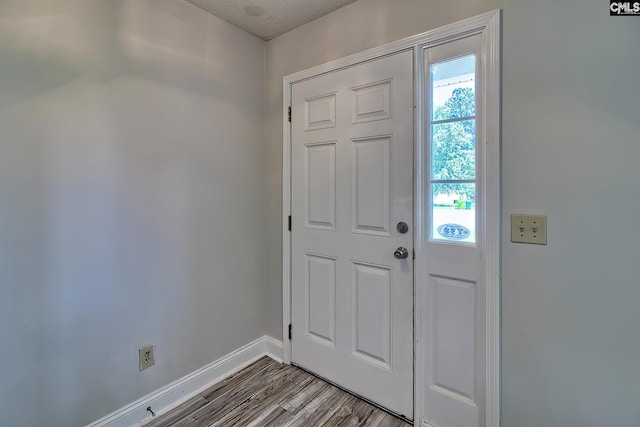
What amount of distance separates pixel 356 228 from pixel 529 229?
88cm

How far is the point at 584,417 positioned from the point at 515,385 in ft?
0.79

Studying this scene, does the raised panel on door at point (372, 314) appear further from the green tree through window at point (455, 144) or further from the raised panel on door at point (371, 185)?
the green tree through window at point (455, 144)

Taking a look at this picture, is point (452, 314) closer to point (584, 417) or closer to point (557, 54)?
point (584, 417)

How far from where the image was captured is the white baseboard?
1562 mm

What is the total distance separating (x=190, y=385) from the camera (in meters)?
1.84

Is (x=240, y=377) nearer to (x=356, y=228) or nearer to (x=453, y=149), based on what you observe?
(x=356, y=228)

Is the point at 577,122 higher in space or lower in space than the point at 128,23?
lower

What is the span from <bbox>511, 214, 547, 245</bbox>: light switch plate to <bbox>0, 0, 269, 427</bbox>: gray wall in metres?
1.68

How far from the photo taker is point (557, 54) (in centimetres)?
122

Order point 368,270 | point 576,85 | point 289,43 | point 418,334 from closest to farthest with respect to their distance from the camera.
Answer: point 576,85, point 418,334, point 368,270, point 289,43

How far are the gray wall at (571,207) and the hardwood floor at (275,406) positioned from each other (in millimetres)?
799

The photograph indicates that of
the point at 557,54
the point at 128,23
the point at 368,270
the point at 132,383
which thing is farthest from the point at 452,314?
the point at 128,23

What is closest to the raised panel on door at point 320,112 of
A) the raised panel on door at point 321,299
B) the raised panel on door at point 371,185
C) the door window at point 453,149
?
the raised panel on door at point 371,185

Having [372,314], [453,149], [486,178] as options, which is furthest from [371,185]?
[372,314]
